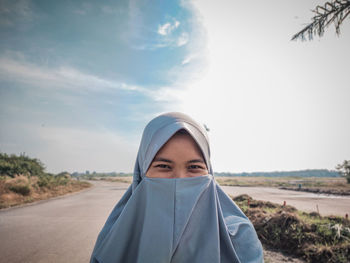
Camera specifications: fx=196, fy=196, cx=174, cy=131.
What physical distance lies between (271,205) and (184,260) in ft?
29.2

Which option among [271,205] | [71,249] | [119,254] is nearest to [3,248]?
[71,249]

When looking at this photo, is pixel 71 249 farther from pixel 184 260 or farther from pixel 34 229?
pixel 184 260

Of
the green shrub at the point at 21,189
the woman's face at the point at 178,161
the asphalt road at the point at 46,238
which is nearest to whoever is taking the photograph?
the woman's face at the point at 178,161

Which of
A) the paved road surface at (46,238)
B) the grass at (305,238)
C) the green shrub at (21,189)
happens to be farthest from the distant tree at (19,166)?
the grass at (305,238)

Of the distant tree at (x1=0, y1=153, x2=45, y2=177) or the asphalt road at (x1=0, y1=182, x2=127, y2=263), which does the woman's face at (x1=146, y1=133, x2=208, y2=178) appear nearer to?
the asphalt road at (x1=0, y1=182, x2=127, y2=263)

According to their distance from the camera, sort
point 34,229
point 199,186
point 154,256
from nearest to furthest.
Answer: point 154,256
point 199,186
point 34,229

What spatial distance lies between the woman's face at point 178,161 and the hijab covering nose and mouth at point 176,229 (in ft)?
0.20

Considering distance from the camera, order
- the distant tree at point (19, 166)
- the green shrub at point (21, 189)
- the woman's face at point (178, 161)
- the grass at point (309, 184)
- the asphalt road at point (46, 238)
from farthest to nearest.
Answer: the grass at point (309, 184) → the distant tree at point (19, 166) → the green shrub at point (21, 189) → the asphalt road at point (46, 238) → the woman's face at point (178, 161)

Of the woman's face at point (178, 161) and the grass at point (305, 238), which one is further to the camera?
the grass at point (305, 238)

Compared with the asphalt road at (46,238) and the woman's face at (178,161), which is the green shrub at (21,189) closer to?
the asphalt road at (46,238)

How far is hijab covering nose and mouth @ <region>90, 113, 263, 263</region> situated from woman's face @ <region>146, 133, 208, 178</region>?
0.06m

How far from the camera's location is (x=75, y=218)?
6.99 meters

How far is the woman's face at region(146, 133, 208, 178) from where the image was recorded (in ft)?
4.73

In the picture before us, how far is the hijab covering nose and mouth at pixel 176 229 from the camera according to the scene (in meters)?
1.15
